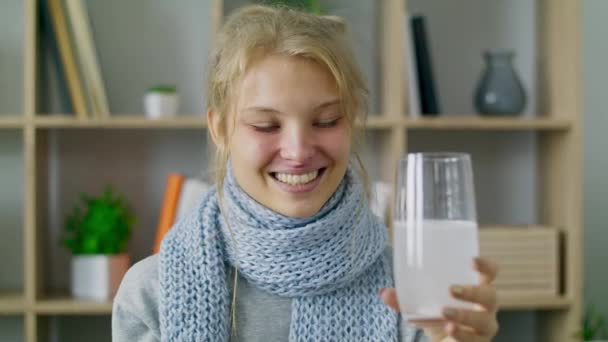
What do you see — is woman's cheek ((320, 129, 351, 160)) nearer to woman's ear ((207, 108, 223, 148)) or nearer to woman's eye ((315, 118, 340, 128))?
woman's eye ((315, 118, 340, 128))

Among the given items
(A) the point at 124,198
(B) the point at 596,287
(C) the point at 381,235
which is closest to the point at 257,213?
(C) the point at 381,235

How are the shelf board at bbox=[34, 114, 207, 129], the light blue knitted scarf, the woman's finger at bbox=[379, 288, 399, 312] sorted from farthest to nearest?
the shelf board at bbox=[34, 114, 207, 129] → the light blue knitted scarf → the woman's finger at bbox=[379, 288, 399, 312]

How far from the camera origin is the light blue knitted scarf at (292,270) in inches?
52.2

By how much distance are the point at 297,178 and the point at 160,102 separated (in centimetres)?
139

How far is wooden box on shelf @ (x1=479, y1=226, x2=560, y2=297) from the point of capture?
2.60 meters

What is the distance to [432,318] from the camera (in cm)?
95

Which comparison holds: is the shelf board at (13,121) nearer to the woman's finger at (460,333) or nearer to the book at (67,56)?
the book at (67,56)

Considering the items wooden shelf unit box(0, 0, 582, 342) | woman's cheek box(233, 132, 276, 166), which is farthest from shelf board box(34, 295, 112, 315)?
woman's cheek box(233, 132, 276, 166)

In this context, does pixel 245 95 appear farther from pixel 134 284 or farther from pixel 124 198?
pixel 124 198

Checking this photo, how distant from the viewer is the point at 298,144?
47.3 inches

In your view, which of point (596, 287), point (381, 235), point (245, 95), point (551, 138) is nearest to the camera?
point (245, 95)

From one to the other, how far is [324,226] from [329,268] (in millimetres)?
68

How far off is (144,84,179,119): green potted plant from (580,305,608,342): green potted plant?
4.68 ft

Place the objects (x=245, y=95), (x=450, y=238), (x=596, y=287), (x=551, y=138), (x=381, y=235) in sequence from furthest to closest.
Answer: (x=596, y=287) → (x=551, y=138) → (x=381, y=235) → (x=245, y=95) → (x=450, y=238)
